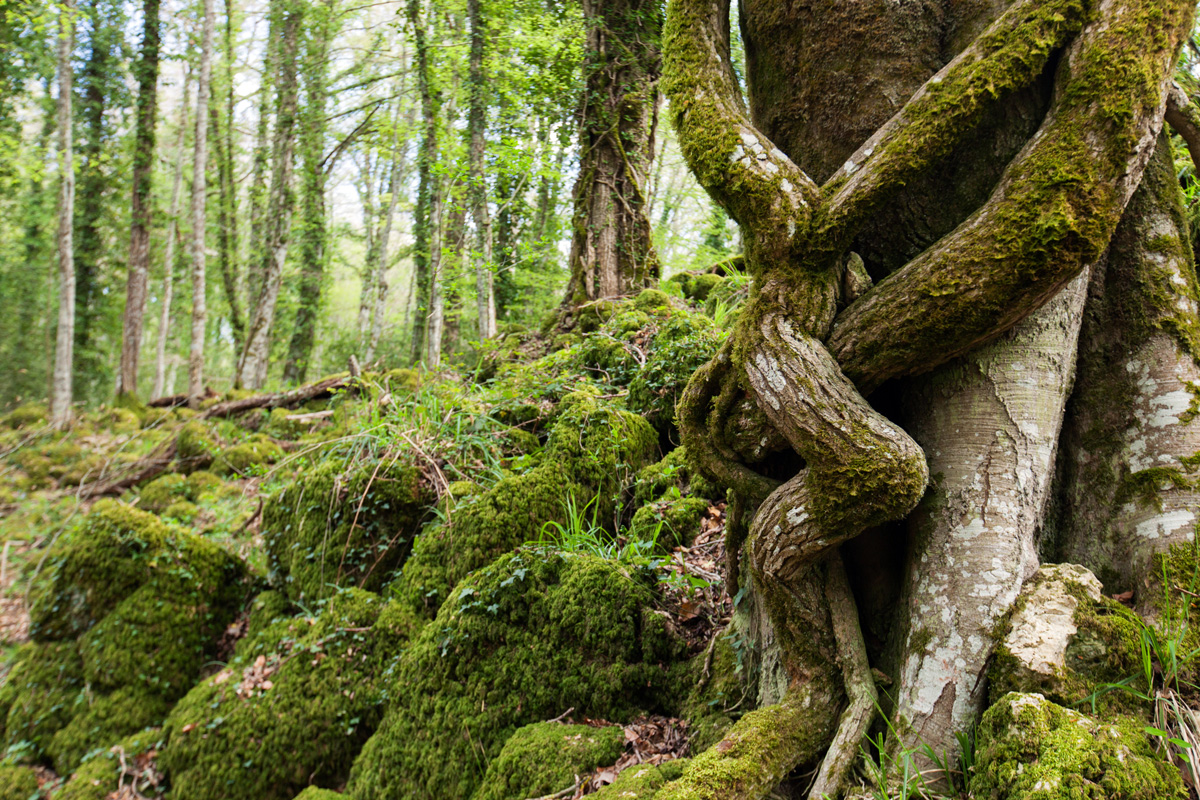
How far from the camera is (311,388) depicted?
32.3ft

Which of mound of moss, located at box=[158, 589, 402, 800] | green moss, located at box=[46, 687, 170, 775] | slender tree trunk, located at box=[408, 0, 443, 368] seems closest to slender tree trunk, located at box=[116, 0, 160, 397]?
slender tree trunk, located at box=[408, 0, 443, 368]

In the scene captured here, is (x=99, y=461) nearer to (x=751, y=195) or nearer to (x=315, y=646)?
(x=315, y=646)

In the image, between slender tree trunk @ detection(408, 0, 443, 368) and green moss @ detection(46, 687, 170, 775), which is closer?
green moss @ detection(46, 687, 170, 775)

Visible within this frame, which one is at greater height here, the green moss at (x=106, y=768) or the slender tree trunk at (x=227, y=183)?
the slender tree trunk at (x=227, y=183)

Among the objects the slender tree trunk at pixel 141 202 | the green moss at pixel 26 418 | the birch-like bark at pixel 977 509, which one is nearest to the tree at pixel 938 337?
the birch-like bark at pixel 977 509

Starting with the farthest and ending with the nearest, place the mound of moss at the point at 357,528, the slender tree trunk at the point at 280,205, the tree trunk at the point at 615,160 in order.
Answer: the slender tree trunk at the point at 280,205
the tree trunk at the point at 615,160
the mound of moss at the point at 357,528

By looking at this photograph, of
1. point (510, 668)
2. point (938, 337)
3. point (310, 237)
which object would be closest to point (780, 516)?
Answer: point (938, 337)

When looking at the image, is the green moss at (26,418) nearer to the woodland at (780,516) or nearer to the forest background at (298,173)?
the forest background at (298,173)

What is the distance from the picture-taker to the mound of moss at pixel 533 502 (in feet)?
13.7

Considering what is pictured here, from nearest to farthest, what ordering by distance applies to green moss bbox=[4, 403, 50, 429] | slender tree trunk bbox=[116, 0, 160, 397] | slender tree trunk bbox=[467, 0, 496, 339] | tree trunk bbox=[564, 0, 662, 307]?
tree trunk bbox=[564, 0, 662, 307] < slender tree trunk bbox=[467, 0, 496, 339] < green moss bbox=[4, 403, 50, 429] < slender tree trunk bbox=[116, 0, 160, 397]

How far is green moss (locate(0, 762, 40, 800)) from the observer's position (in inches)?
171

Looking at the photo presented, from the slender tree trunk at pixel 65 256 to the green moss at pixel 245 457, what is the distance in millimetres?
6584

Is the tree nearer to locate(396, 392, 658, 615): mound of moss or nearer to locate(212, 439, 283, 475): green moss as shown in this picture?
locate(396, 392, 658, 615): mound of moss

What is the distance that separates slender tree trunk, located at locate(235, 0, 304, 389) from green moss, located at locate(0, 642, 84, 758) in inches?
355
